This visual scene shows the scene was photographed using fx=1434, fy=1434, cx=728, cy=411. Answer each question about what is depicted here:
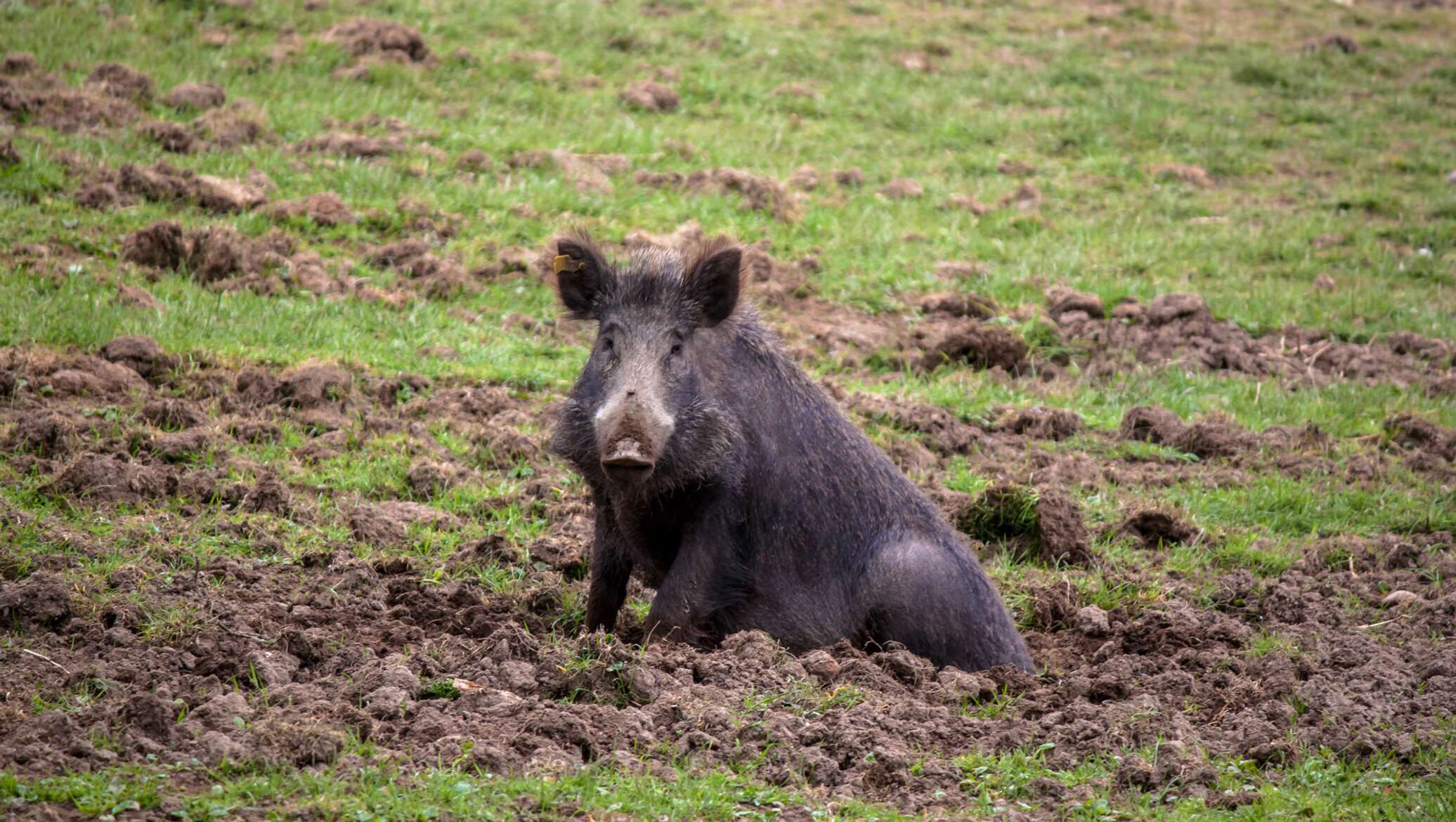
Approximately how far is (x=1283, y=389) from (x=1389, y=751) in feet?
21.1

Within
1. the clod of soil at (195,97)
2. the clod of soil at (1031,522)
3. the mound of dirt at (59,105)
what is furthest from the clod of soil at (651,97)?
the clod of soil at (1031,522)

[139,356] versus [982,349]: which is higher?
[139,356]

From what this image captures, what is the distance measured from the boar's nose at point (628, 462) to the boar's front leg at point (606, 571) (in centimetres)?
86

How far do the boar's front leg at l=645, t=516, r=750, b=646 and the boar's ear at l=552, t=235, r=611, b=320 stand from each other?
1286mm

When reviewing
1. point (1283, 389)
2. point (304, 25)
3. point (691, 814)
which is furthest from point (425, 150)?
point (691, 814)

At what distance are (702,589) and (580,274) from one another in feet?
5.56

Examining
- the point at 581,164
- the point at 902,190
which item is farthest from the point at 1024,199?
the point at 581,164

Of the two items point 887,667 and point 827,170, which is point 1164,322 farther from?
point 887,667

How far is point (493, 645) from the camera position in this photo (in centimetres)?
612

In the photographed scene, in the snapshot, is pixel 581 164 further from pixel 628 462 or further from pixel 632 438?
pixel 628 462

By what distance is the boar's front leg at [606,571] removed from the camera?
275 inches

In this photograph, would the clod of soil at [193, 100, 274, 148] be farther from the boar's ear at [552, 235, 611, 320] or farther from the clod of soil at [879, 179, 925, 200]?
the boar's ear at [552, 235, 611, 320]

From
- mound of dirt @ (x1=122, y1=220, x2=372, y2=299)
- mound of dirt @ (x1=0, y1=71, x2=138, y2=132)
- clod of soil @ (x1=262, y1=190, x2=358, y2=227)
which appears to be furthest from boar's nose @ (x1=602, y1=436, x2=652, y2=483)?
mound of dirt @ (x1=0, y1=71, x2=138, y2=132)

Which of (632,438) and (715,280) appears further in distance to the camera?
(715,280)
